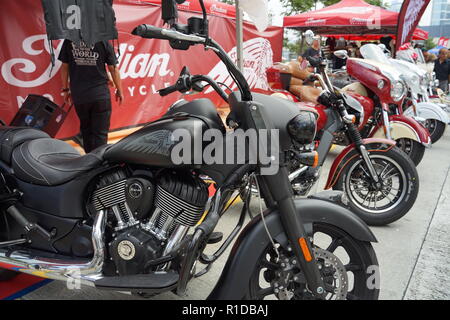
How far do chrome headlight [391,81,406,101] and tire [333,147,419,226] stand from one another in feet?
3.37

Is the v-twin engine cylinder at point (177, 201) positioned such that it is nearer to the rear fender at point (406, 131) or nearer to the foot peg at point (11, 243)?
the foot peg at point (11, 243)

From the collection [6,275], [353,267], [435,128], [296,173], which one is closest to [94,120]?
[6,275]

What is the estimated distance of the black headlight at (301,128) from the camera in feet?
5.91

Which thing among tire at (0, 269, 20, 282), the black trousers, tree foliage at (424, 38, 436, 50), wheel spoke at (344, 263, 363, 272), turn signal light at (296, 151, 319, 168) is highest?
turn signal light at (296, 151, 319, 168)

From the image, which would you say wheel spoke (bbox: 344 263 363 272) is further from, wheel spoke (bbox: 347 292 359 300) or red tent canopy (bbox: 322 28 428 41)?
red tent canopy (bbox: 322 28 428 41)

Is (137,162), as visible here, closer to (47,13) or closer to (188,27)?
(188,27)

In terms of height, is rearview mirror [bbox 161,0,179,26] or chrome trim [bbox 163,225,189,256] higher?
rearview mirror [bbox 161,0,179,26]

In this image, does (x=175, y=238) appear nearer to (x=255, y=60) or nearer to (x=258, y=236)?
(x=258, y=236)

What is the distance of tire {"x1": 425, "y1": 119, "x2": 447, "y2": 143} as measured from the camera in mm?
6598

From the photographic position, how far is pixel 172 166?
1.77m

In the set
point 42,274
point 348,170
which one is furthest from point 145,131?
point 348,170

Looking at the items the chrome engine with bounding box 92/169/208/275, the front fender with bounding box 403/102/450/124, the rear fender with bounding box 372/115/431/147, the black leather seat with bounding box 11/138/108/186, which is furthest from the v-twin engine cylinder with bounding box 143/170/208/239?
the front fender with bounding box 403/102/450/124

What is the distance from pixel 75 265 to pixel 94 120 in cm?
202

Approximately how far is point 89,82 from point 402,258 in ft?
10.1
